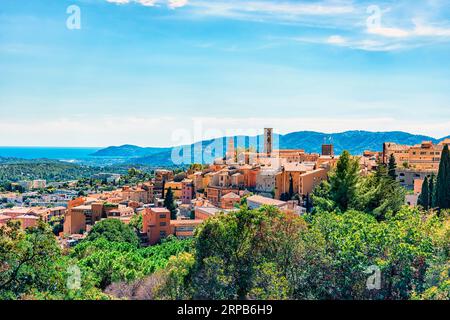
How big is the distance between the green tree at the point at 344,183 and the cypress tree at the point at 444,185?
12.9ft

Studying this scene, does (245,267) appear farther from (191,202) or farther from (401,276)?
(191,202)

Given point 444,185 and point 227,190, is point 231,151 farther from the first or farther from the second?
point 444,185

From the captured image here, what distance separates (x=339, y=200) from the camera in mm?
17812

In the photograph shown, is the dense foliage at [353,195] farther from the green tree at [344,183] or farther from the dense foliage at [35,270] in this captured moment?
the dense foliage at [35,270]

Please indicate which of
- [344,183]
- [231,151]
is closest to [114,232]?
[344,183]

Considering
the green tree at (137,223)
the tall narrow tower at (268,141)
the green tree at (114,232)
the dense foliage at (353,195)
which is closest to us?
the dense foliage at (353,195)

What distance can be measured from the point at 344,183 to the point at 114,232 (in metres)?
16.0

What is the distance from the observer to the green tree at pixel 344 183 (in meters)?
17.6

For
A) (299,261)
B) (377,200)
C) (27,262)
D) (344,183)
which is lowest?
(299,261)

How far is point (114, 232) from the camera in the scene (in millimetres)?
28922

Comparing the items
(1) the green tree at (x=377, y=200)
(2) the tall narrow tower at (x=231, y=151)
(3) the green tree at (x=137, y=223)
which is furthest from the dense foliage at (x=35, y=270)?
(2) the tall narrow tower at (x=231, y=151)

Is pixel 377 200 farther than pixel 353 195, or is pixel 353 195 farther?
pixel 377 200

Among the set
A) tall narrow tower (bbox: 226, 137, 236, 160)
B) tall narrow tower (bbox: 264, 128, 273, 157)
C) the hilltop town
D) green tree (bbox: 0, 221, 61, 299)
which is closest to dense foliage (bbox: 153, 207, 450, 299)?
green tree (bbox: 0, 221, 61, 299)
